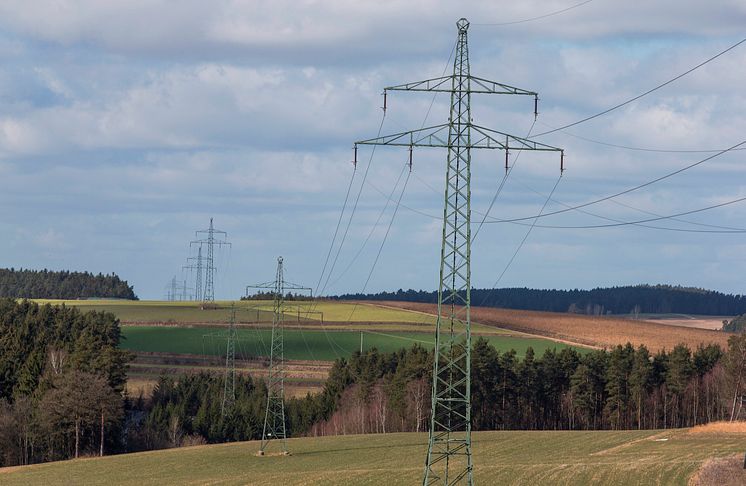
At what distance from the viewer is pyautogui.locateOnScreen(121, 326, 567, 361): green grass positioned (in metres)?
175

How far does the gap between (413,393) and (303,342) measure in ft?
161

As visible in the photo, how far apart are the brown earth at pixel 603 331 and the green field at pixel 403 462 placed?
53.3 m

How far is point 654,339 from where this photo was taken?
16425 cm

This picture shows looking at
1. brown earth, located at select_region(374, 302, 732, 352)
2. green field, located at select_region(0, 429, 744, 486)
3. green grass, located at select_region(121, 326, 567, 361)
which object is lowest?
green field, located at select_region(0, 429, 744, 486)

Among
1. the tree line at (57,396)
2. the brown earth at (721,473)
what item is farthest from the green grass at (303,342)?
the brown earth at (721,473)

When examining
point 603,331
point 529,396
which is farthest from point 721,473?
point 603,331

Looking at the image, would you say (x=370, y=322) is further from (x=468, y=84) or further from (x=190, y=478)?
(x=468, y=84)

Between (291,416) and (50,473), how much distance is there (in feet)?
158

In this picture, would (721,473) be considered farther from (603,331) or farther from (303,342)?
(303,342)

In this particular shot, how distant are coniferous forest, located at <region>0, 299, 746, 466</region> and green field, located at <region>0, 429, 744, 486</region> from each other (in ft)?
73.1

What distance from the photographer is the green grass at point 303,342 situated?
174875 mm

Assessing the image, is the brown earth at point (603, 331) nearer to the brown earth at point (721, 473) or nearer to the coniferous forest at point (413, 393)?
the coniferous forest at point (413, 393)

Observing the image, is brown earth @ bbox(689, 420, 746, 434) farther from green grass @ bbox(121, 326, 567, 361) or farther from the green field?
green grass @ bbox(121, 326, 567, 361)

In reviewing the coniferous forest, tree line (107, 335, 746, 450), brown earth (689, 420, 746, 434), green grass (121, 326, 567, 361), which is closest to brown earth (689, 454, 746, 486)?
brown earth (689, 420, 746, 434)
